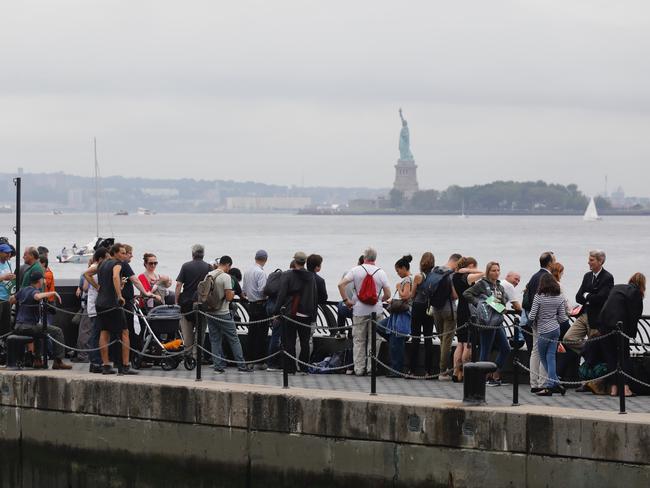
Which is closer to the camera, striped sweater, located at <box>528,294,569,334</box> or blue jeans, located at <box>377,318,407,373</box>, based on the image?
striped sweater, located at <box>528,294,569,334</box>

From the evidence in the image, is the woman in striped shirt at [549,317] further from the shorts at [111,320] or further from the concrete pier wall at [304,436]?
the shorts at [111,320]

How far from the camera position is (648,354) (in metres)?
16.6

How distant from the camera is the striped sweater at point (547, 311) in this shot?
1595 cm

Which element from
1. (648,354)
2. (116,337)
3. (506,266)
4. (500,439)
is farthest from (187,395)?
(506,266)

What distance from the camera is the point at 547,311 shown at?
16.0 m

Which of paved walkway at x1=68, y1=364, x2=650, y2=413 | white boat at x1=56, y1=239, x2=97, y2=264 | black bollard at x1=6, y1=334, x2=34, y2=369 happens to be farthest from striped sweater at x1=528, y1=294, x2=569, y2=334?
white boat at x1=56, y1=239, x2=97, y2=264

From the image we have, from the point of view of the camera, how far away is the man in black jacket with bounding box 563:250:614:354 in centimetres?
1634

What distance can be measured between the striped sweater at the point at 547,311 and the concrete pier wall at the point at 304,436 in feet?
7.19

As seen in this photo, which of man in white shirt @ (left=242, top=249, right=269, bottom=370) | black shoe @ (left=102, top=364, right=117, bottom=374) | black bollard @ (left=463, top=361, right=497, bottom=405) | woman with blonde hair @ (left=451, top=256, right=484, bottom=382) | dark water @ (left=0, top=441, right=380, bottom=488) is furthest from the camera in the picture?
man in white shirt @ (left=242, top=249, right=269, bottom=370)

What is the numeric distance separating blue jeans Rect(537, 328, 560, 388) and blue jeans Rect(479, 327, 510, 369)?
82 cm

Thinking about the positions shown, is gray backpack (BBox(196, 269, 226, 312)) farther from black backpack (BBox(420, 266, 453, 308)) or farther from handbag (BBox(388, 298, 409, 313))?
black backpack (BBox(420, 266, 453, 308))

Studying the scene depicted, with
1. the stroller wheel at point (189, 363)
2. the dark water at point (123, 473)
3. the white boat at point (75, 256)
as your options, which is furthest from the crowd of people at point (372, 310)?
the white boat at point (75, 256)

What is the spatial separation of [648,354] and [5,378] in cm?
719

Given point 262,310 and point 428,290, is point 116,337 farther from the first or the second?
point 428,290
